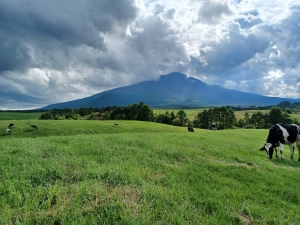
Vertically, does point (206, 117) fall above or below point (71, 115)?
below

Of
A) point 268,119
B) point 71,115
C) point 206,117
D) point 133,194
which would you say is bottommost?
point 268,119

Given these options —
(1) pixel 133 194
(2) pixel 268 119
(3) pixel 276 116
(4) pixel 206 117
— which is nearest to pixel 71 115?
(4) pixel 206 117

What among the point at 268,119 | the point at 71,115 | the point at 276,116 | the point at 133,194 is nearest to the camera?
the point at 133,194

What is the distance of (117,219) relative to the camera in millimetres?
4664

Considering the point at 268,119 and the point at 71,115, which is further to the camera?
the point at 71,115

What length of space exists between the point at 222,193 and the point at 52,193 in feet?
18.4

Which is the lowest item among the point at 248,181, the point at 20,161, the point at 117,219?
the point at 248,181

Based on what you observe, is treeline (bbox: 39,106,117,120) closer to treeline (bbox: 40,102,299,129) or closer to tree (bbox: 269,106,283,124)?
treeline (bbox: 40,102,299,129)

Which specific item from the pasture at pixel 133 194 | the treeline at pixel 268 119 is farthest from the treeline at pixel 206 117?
the pasture at pixel 133 194

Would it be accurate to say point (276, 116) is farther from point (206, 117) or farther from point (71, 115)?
point (71, 115)

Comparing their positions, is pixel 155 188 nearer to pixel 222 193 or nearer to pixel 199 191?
pixel 199 191

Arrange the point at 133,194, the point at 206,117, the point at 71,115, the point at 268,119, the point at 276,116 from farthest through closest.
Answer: the point at 206,117
the point at 71,115
the point at 268,119
the point at 276,116
the point at 133,194

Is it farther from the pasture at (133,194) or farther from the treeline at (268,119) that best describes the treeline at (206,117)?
the pasture at (133,194)

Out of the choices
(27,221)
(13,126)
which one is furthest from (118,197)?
(13,126)
